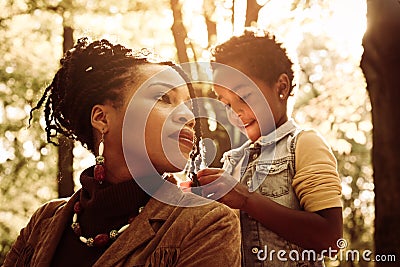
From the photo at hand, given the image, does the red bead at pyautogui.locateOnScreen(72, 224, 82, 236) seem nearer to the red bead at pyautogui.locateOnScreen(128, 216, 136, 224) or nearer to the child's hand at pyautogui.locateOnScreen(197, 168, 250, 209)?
the red bead at pyautogui.locateOnScreen(128, 216, 136, 224)

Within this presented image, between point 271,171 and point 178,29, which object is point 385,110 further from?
point 178,29

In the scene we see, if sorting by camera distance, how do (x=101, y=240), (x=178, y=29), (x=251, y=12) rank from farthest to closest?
(x=178, y=29) < (x=251, y=12) < (x=101, y=240)

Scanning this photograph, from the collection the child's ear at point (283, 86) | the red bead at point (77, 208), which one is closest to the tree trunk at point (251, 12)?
the child's ear at point (283, 86)

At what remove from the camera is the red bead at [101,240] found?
9.10 feet

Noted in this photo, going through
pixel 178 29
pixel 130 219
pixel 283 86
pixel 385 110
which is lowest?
pixel 130 219

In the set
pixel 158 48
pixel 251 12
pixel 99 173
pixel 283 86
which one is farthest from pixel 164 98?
pixel 158 48

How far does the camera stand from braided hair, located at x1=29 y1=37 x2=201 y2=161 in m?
2.99

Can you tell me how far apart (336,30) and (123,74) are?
30.5 ft

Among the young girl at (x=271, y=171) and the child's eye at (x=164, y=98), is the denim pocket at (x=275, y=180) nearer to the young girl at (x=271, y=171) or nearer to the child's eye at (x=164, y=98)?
the young girl at (x=271, y=171)

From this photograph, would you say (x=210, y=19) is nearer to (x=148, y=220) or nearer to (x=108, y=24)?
(x=108, y=24)

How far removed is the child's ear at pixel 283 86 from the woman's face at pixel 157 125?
0.81 meters

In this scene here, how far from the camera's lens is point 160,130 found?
278 centimetres

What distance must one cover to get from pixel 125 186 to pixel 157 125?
313 millimetres

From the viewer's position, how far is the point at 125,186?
2.84m
